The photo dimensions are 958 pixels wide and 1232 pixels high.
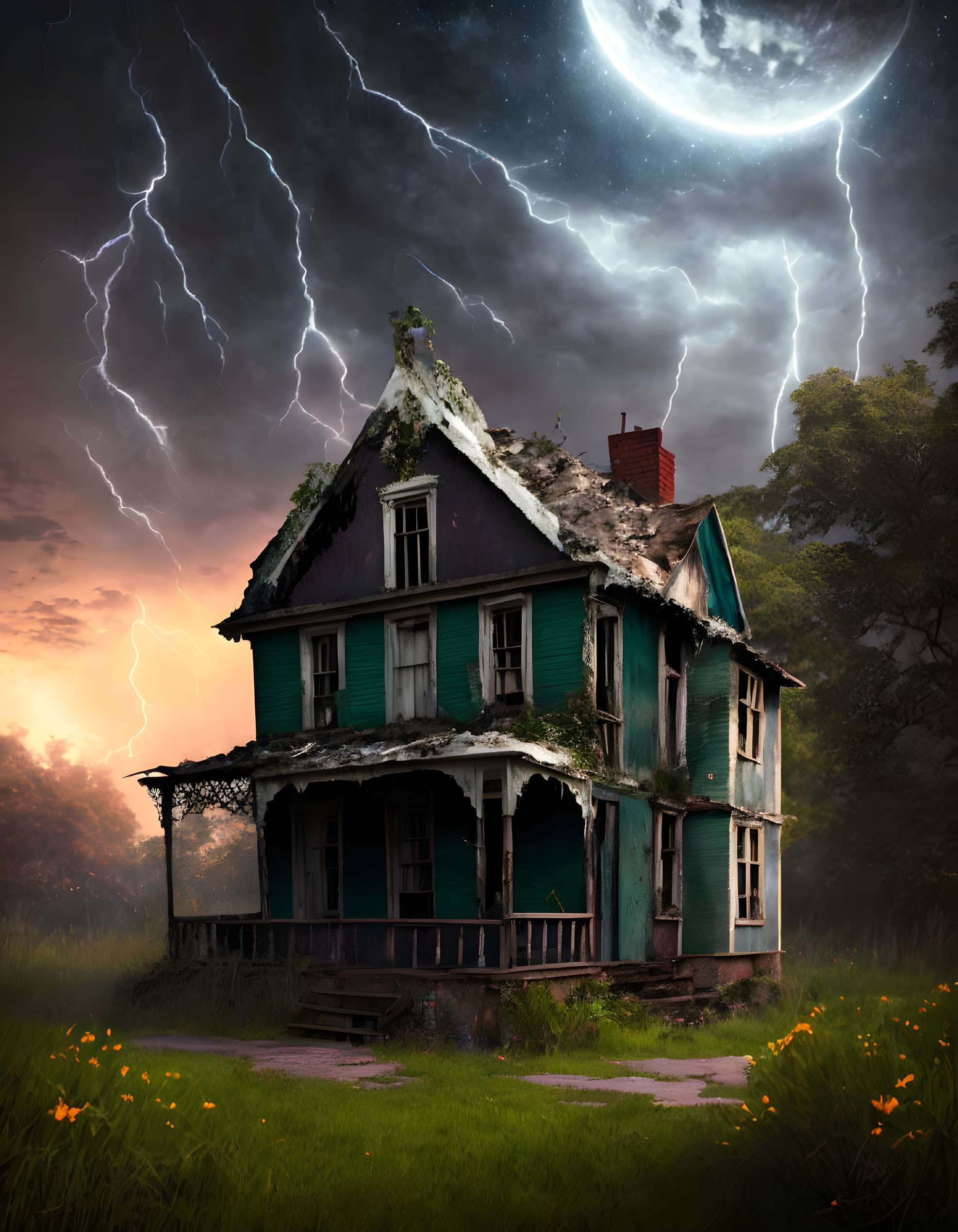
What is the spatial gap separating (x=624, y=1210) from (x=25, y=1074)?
3.58 m

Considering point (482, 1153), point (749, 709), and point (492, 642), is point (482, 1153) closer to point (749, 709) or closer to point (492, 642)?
point (492, 642)

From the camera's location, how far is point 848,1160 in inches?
241

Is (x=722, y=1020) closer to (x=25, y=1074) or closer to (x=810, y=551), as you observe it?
(x=25, y=1074)

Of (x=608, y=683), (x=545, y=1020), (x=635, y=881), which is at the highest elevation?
(x=608, y=683)

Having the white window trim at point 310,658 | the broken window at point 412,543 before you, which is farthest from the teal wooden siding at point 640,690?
the white window trim at point 310,658

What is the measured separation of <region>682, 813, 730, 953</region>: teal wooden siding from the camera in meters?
20.0

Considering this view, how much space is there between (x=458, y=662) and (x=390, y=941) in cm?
523

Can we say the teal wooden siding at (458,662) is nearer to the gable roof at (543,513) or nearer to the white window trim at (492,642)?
the white window trim at (492,642)

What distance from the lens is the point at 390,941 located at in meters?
15.6

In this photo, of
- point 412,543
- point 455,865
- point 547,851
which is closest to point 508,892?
point 547,851

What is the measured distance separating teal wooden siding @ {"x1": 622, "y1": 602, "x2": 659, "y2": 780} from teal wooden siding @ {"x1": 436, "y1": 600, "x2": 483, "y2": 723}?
2.51 meters

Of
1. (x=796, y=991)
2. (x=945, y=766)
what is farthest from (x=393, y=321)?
(x=945, y=766)

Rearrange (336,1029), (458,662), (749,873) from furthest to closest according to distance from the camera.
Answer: (749,873)
(458,662)
(336,1029)

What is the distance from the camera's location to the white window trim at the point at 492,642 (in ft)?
59.5
